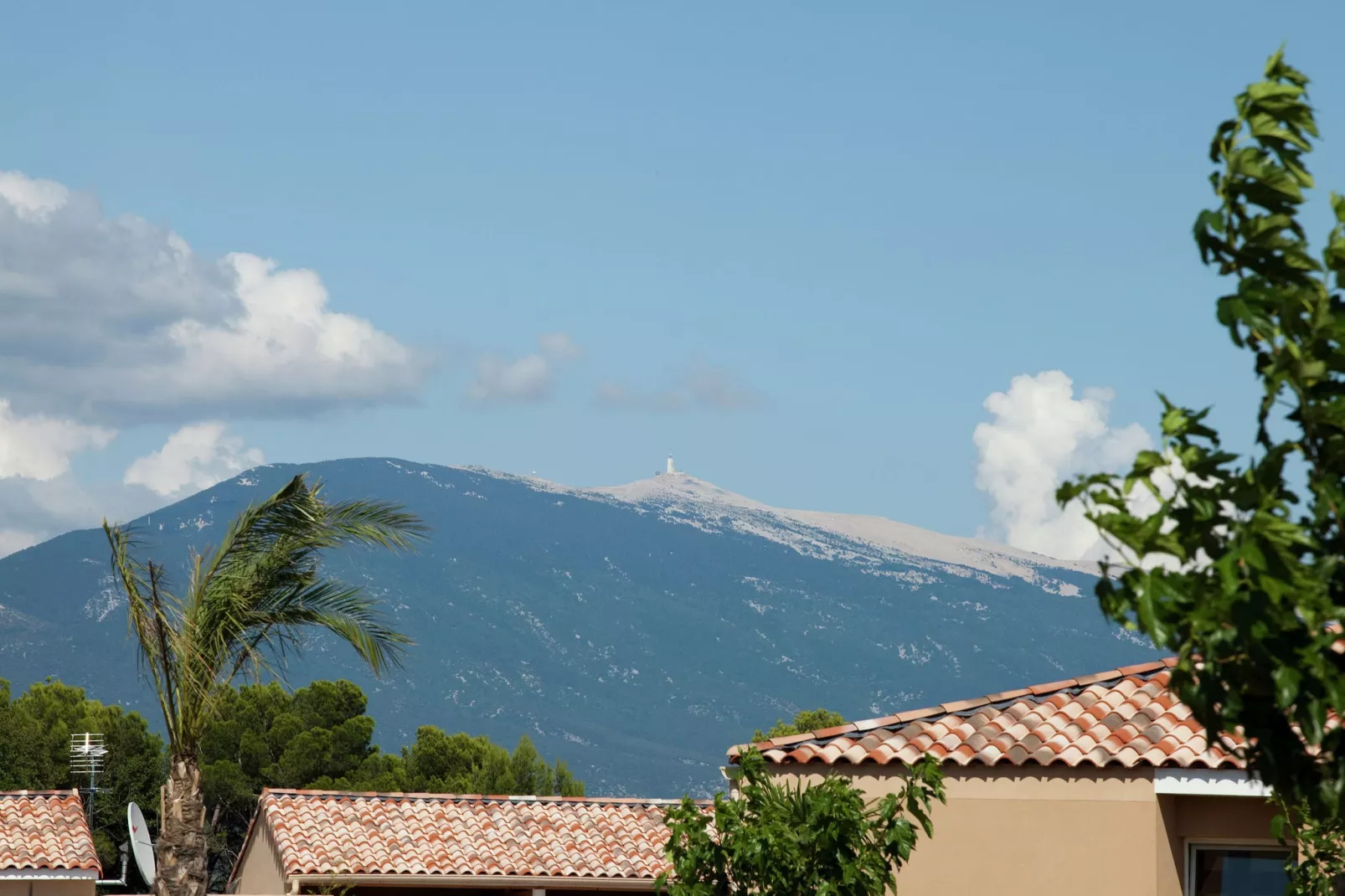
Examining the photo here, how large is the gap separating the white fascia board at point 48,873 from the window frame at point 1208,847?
63.7ft

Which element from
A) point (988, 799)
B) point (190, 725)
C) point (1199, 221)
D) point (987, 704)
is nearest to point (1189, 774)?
point (988, 799)

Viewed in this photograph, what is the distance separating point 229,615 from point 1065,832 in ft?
23.0

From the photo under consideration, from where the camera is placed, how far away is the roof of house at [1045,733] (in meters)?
13.4

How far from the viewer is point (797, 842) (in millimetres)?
9766

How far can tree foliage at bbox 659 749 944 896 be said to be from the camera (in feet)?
31.9

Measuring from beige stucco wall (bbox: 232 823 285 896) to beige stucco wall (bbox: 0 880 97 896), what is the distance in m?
2.67

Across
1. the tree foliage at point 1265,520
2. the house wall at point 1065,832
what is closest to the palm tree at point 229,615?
the house wall at point 1065,832

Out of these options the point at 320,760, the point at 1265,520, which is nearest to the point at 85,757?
the point at 320,760

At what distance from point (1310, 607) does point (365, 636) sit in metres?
11.7

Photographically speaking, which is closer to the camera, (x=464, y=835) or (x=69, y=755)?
(x=464, y=835)

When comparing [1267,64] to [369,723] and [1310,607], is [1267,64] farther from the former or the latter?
[369,723]

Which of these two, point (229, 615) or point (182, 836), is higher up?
point (229, 615)

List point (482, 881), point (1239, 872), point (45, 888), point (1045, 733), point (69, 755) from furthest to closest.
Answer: point (69, 755) → point (45, 888) → point (482, 881) → point (1045, 733) → point (1239, 872)

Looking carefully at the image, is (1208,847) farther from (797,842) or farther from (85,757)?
(85,757)
